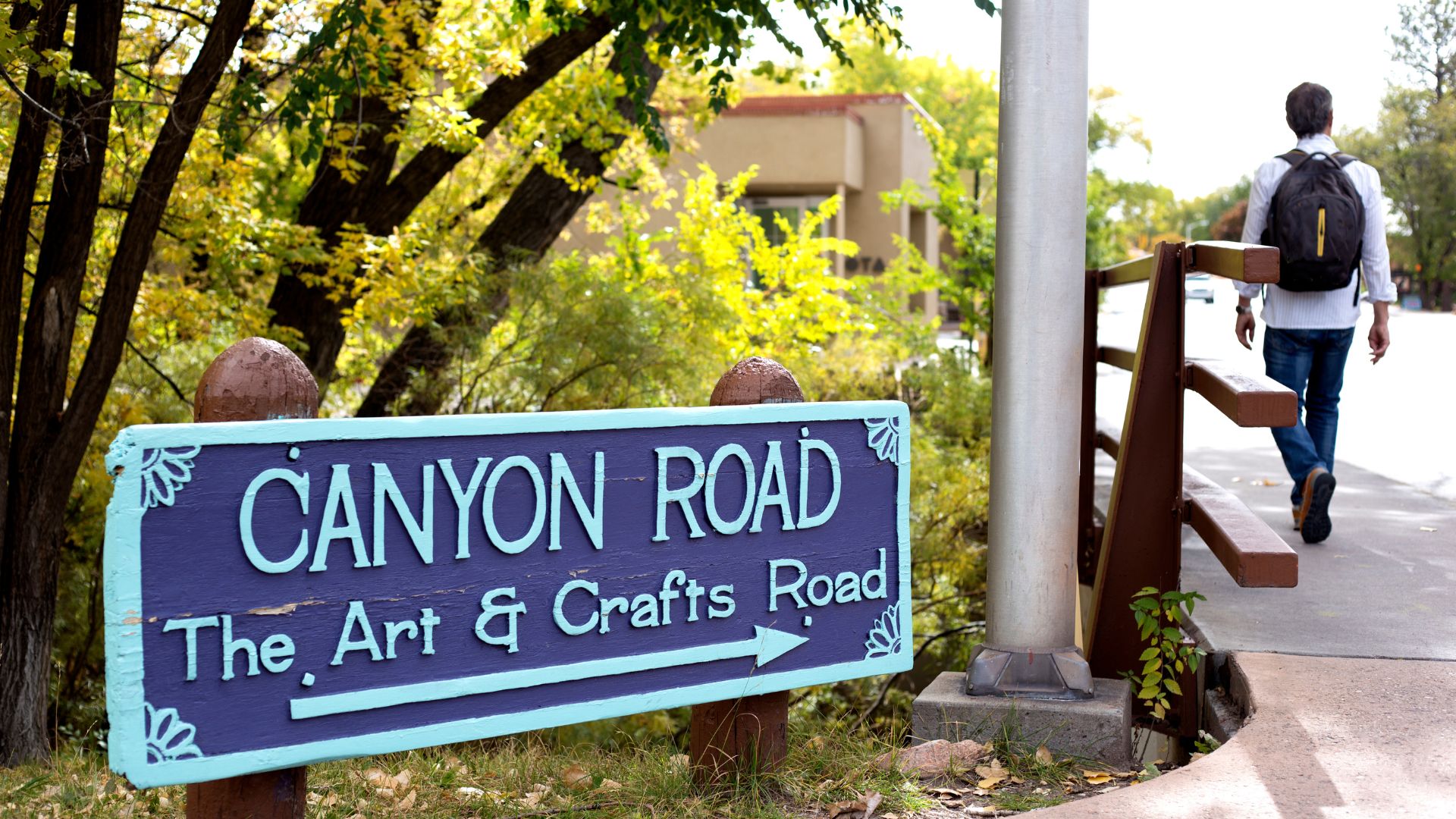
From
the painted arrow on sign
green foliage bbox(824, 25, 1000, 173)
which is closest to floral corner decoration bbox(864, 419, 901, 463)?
the painted arrow on sign

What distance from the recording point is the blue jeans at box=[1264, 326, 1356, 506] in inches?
223

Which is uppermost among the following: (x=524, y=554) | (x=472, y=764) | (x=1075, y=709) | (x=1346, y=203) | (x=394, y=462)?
(x=1346, y=203)

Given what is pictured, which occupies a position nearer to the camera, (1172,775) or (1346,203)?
(1172,775)

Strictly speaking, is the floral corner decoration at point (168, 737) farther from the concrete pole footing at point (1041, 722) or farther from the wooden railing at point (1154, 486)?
the wooden railing at point (1154, 486)

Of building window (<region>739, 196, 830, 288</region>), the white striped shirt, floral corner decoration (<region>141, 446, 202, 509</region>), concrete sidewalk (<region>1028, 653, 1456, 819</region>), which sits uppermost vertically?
building window (<region>739, 196, 830, 288</region>)

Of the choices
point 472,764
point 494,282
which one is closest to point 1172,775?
point 472,764

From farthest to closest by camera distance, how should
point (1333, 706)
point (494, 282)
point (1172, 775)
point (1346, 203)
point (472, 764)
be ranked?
point (494, 282), point (1346, 203), point (472, 764), point (1333, 706), point (1172, 775)

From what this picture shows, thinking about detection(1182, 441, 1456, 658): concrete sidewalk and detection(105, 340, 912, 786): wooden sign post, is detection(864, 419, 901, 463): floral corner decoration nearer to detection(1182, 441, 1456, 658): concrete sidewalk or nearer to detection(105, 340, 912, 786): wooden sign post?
detection(105, 340, 912, 786): wooden sign post

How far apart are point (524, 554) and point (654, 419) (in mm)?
432

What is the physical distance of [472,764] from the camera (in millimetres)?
4297

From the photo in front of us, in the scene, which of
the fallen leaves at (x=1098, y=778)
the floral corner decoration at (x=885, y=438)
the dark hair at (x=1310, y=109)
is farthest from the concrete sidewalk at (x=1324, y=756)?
the dark hair at (x=1310, y=109)

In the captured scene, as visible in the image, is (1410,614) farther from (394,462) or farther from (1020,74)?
(394,462)

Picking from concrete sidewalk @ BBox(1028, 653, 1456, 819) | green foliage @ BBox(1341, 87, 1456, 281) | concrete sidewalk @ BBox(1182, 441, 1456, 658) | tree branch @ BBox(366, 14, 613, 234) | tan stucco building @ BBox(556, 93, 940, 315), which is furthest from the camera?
green foliage @ BBox(1341, 87, 1456, 281)

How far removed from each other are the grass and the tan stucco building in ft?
71.3
